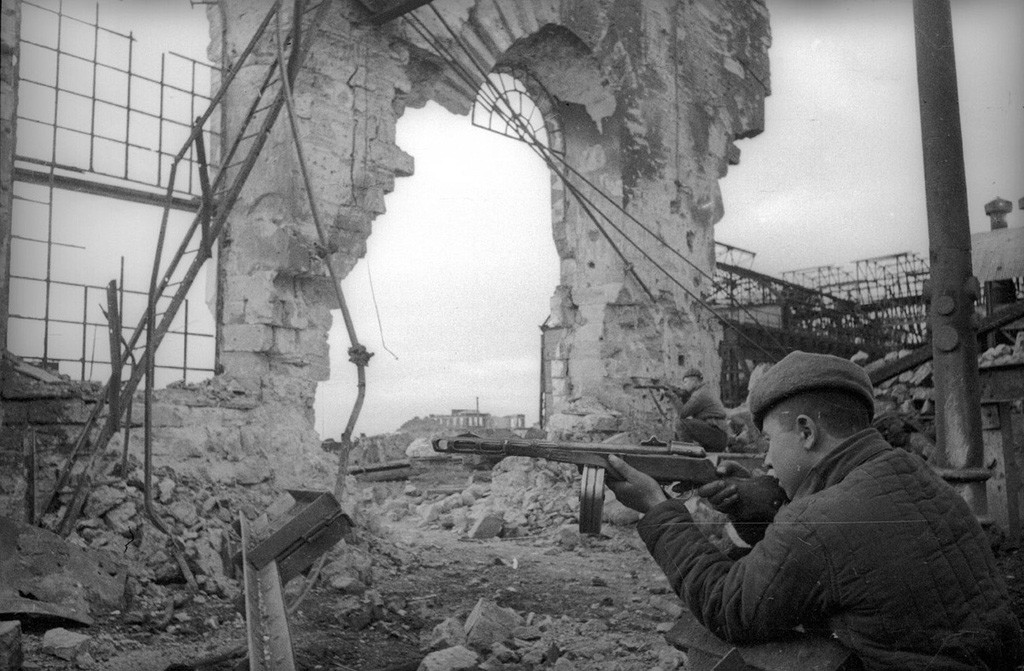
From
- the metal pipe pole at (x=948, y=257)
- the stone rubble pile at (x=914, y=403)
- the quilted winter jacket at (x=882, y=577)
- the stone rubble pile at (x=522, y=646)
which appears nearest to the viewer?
the quilted winter jacket at (x=882, y=577)

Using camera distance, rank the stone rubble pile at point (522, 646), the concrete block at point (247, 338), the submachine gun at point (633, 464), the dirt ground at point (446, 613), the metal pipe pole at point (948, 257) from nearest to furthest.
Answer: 1. the submachine gun at point (633, 464)
2. the stone rubble pile at point (522, 646)
3. the dirt ground at point (446, 613)
4. the metal pipe pole at point (948, 257)
5. the concrete block at point (247, 338)

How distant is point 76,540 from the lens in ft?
14.5

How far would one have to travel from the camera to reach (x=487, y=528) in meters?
7.33

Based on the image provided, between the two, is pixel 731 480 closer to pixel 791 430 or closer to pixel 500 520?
pixel 791 430

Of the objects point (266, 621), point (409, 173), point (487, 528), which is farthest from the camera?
point (487, 528)

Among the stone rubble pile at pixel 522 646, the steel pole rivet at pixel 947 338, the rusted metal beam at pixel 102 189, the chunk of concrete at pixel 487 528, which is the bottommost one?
the stone rubble pile at pixel 522 646

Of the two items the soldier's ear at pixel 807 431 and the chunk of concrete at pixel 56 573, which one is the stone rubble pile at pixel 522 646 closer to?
the chunk of concrete at pixel 56 573

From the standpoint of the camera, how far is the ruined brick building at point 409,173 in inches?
218

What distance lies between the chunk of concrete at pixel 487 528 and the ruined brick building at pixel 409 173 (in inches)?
63.5

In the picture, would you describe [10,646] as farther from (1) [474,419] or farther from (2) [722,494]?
(1) [474,419]

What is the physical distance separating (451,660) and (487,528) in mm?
3832

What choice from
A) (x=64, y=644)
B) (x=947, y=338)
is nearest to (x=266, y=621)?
(x=64, y=644)

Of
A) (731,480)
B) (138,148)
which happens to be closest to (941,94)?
(731,480)

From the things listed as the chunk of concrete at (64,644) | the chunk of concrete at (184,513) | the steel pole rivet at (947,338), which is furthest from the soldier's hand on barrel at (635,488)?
the steel pole rivet at (947,338)
